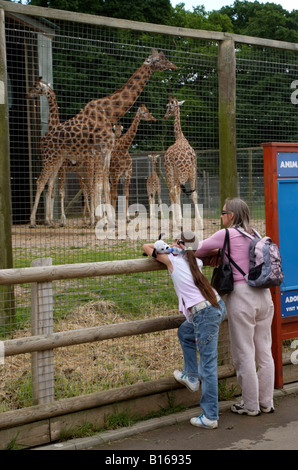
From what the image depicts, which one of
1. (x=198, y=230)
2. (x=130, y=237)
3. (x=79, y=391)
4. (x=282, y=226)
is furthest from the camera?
(x=198, y=230)

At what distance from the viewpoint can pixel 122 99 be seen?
8.74 metres

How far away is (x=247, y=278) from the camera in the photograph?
4.72 m

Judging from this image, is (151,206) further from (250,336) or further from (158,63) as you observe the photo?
(250,336)

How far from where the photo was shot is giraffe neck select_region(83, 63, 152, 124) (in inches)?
310

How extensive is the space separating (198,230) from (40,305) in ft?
19.1

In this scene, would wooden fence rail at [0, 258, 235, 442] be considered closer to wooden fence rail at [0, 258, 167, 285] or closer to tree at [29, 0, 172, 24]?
wooden fence rail at [0, 258, 167, 285]

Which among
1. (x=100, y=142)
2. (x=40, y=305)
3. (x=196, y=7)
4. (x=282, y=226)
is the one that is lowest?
(x=40, y=305)

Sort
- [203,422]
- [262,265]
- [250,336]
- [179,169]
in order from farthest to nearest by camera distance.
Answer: [179,169] → [250,336] → [262,265] → [203,422]

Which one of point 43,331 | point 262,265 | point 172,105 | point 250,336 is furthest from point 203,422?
point 172,105

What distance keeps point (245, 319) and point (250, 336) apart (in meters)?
0.14

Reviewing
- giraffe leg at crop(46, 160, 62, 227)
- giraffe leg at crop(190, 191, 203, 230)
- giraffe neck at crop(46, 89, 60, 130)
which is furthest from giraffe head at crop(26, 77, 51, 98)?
giraffe leg at crop(190, 191, 203, 230)
